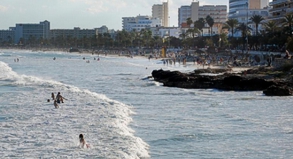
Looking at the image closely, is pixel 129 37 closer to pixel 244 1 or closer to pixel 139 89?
pixel 244 1

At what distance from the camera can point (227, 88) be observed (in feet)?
128

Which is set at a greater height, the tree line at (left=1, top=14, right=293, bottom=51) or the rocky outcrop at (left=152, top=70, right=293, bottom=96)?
the tree line at (left=1, top=14, right=293, bottom=51)

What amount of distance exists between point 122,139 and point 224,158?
4.25 m

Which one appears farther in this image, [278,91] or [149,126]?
[278,91]

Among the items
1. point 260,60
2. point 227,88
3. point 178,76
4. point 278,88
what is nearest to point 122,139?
point 278,88

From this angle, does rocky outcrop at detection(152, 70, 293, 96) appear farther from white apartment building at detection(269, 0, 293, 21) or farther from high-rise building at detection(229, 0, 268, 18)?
high-rise building at detection(229, 0, 268, 18)

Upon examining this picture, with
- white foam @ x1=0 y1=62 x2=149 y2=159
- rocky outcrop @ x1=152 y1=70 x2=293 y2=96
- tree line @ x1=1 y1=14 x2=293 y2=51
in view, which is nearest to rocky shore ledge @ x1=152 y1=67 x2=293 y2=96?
rocky outcrop @ x1=152 y1=70 x2=293 y2=96

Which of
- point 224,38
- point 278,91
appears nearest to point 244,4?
point 224,38

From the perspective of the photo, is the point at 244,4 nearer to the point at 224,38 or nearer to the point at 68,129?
the point at 224,38

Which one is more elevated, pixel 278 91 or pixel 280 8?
pixel 280 8

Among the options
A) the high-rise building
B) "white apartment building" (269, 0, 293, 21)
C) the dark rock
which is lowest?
the dark rock

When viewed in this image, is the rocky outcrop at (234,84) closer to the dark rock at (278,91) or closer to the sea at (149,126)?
the dark rock at (278,91)

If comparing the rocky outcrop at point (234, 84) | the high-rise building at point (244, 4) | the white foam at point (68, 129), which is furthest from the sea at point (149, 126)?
the high-rise building at point (244, 4)

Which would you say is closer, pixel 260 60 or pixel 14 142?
pixel 14 142
